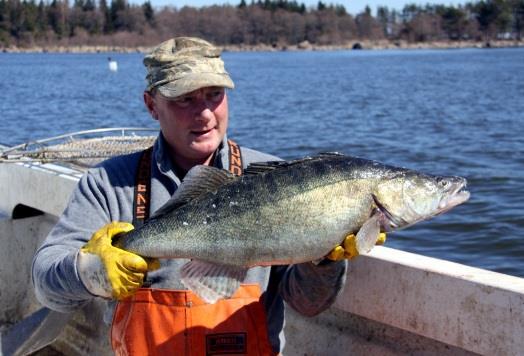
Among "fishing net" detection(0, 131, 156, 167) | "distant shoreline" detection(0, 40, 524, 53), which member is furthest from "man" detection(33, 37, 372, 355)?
"distant shoreline" detection(0, 40, 524, 53)

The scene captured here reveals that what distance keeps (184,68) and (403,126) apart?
20497 millimetres

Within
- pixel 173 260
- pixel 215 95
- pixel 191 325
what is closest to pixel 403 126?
pixel 215 95

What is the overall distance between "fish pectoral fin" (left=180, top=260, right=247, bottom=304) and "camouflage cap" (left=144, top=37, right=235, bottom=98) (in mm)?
849

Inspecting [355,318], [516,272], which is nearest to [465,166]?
[516,272]

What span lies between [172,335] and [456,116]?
23.4 metres

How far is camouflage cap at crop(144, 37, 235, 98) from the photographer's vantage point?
3.47m

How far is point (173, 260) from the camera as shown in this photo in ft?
11.4

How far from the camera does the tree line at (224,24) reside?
168 meters

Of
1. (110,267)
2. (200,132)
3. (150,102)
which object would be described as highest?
(150,102)

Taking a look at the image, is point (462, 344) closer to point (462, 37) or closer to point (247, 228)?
point (247, 228)

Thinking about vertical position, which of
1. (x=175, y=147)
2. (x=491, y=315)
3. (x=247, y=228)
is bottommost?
(x=491, y=315)

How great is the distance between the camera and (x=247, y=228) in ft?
10.1

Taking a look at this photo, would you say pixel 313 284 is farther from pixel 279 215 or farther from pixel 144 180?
pixel 144 180

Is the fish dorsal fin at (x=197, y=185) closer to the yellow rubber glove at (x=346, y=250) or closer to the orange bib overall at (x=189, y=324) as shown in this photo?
the orange bib overall at (x=189, y=324)
